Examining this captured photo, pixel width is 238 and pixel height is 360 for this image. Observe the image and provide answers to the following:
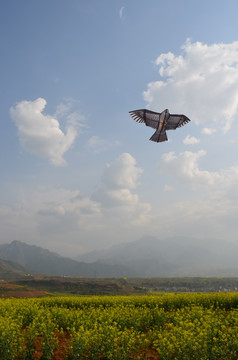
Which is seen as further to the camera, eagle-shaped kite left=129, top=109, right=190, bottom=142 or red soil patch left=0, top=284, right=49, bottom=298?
red soil patch left=0, top=284, right=49, bottom=298

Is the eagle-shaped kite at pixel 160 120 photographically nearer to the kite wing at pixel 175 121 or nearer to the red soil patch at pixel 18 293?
the kite wing at pixel 175 121

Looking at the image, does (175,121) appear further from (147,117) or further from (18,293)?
(18,293)

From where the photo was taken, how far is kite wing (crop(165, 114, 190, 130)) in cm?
2111

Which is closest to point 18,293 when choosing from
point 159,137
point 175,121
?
point 159,137

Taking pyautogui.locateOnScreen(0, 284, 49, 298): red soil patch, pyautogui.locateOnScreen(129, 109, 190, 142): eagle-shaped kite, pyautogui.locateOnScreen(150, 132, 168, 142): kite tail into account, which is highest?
pyautogui.locateOnScreen(129, 109, 190, 142): eagle-shaped kite

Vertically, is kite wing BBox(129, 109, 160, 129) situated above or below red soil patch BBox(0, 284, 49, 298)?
above

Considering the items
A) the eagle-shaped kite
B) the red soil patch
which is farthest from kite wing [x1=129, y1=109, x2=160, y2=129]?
the red soil patch

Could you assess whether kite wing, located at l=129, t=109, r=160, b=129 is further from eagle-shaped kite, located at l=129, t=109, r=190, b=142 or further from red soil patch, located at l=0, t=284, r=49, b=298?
red soil patch, located at l=0, t=284, r=49, b=298

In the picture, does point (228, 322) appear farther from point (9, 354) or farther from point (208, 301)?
point (9, 354)

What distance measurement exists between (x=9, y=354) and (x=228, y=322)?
11126 millimetres

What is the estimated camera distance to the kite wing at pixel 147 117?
→ 20.4m

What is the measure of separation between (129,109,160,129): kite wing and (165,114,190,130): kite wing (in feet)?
4.01

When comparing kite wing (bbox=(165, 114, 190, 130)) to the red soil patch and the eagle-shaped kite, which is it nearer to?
the eagle-shaped kite

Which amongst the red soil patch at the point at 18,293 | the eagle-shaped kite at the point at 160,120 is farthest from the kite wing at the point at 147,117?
the red soil patch at the point at 18,293
